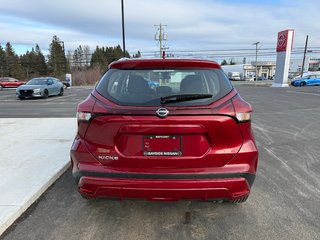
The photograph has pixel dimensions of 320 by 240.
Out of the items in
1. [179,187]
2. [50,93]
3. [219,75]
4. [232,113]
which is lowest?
[50,93]

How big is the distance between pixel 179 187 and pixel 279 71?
137 ft

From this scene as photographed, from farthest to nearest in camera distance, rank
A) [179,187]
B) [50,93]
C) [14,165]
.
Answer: [50,93]
[14,165]
[179,187]

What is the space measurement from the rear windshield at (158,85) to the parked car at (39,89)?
17504mm

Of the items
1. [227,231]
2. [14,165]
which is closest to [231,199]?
[227,231]

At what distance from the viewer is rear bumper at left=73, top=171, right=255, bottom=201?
2746 millimetres

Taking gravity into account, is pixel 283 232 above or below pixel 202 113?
below

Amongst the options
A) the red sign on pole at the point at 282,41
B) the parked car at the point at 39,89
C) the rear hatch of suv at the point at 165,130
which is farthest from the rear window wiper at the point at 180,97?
the red sign on pole at the point at 282,41

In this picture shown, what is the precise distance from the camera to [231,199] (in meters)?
2.88

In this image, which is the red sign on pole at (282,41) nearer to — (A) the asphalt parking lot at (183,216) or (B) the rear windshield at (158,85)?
(A) the asphalt parking lot at (183,216)

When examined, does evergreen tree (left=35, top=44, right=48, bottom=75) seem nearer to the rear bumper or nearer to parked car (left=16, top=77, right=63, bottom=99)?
parked car (left=16, top=77, right=63, bottom=99)

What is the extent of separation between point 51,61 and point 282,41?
72.2 m

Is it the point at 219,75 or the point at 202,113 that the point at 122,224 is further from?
the point at 219,75

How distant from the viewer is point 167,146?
2.76 metres

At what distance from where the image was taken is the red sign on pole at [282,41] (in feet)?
127
